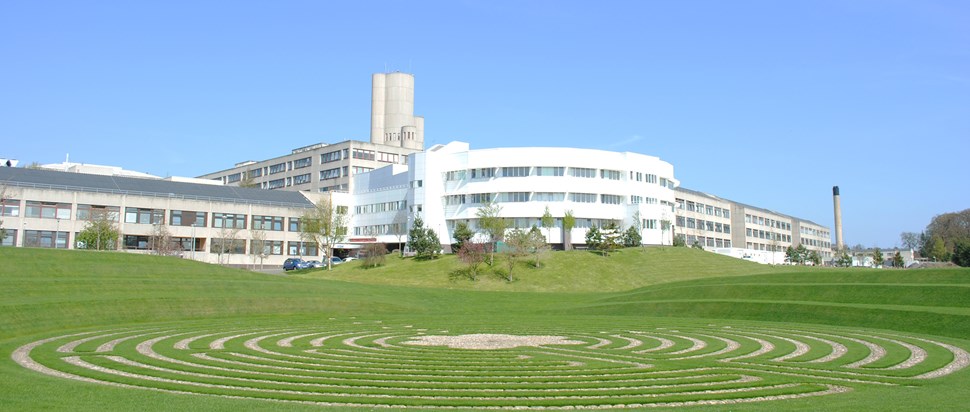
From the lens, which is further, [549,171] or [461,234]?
[549,171]

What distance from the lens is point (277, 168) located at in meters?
180

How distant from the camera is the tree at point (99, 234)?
9062 cm

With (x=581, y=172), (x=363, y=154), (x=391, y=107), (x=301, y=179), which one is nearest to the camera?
(x=581, y=172)

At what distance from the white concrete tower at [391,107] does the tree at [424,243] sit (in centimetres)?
7920

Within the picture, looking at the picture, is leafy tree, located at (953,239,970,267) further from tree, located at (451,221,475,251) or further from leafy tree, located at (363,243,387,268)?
leafy tree, located at (363,243,387,268)

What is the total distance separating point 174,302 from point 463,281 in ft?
142

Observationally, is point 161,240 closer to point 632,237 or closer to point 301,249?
point 301,249

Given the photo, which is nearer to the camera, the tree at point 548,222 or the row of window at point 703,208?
the tree at point 548,222

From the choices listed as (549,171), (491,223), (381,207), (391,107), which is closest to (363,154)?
(391,107)

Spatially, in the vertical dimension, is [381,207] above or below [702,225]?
above

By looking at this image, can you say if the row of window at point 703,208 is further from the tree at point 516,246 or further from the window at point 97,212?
the window at point 97,212

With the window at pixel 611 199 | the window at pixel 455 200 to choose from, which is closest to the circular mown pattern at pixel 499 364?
the window at pixel 611 199

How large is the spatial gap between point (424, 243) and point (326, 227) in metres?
20.9

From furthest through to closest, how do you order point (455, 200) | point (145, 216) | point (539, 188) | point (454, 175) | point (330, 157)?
point (330, 157), point (454, 175), point (145, 216), point (455, 200), point (539, 188)
